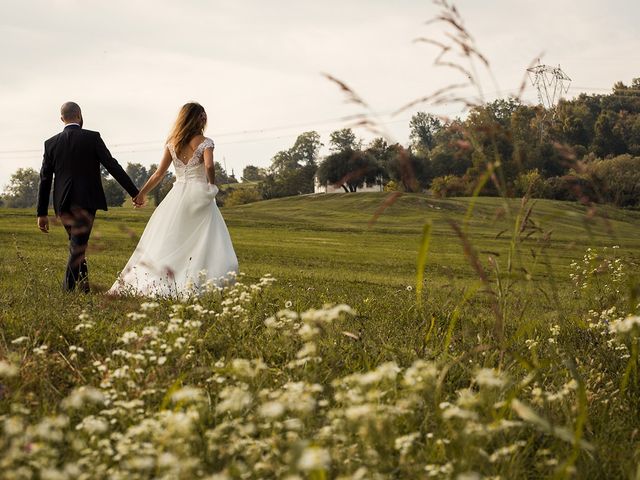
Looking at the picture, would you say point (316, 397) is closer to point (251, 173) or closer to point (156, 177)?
point (156, 177)

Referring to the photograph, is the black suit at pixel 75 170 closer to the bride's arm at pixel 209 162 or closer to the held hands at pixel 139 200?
the held hands at pixel 139 200

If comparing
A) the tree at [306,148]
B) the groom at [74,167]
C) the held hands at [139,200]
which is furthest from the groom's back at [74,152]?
the tree at [306,148]

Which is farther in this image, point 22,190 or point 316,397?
point 22,190

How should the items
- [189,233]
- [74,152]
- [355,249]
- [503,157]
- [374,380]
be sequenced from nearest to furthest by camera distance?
1. [374,380]
2. [503,157]
3. [74,152]
4. [189,233]
5. [355,249]

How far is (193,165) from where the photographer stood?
11609 mm

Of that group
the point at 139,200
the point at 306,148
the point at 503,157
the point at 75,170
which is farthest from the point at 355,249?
the point at 306,148

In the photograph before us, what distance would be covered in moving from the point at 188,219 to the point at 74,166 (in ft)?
6.07

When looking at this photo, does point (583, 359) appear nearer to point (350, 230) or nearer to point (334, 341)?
point (334, 341)

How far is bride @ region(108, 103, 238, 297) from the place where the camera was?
11.3 m

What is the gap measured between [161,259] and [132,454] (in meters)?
8.16

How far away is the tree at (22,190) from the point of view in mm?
164250

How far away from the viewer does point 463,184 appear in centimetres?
458

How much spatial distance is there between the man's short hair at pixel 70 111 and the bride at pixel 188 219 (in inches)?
56.4

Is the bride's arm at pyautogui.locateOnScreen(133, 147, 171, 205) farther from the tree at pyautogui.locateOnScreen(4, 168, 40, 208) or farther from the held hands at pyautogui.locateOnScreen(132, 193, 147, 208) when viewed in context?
the tree at pyautogui.locateOnScreen(4, 168, 40, 208)
